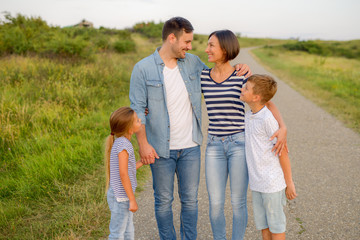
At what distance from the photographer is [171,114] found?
2645 millimetres

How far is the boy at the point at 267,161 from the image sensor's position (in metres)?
2.25

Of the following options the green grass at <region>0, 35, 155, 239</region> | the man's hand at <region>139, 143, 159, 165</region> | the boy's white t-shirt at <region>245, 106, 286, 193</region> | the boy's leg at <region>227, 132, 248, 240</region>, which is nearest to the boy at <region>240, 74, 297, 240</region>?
the boy's white t-shirt at <region>245, 106, 286, 193</region>

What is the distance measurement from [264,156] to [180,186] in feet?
2.87

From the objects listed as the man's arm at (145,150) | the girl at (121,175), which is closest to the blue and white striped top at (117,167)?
the girl at (121,175)

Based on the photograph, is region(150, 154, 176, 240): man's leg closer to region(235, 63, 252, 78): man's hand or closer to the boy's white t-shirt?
the boy's white t-shirt

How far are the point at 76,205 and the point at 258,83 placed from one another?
8.11ft

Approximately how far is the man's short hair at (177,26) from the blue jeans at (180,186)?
104cm

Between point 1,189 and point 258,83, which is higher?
point 258,83

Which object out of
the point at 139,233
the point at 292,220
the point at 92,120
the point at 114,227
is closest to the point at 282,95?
the point at 92,120

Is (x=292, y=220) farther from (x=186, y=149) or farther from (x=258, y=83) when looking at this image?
(x=258, y=83)

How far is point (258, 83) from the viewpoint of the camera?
7.42 feet

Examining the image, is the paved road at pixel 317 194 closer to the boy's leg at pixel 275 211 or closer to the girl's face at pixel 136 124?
the boy's leg at pixel 275 211

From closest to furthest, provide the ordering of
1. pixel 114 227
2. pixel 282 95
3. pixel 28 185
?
A: pixel 114 227
pixel 28 185
pixel 282 95

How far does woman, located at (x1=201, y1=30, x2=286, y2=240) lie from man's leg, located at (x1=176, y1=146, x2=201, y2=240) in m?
0.17
